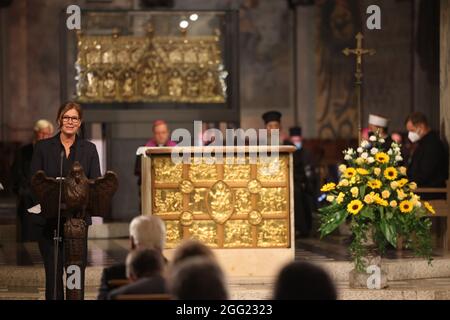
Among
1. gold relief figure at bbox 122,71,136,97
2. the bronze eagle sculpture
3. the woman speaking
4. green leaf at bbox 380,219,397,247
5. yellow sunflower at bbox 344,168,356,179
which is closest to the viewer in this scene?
the bronze eagle sculpture

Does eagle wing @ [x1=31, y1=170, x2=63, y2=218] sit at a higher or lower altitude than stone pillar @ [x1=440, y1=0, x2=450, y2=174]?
lower

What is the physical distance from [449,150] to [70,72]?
5907 mm

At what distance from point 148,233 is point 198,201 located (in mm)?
4054

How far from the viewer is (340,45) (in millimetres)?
19953

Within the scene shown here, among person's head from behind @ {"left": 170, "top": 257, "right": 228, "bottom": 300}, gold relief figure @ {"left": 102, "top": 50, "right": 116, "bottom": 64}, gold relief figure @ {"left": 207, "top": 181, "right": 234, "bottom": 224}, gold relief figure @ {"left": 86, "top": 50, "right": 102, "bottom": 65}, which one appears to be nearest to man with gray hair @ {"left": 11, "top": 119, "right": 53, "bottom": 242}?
gold relief figure @ {"left": 207, "top": 181, "right": 234, "bottom": 224}

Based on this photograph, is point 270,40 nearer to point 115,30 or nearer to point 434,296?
point 115,30

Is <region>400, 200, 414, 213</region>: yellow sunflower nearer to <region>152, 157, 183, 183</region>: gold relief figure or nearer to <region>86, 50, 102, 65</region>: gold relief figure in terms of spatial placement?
<region>152, 157, 183, 183</region>: gold relief figure

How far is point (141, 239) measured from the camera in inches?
242

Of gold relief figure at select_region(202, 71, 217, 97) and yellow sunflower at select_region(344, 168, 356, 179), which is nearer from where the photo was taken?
yellow sunflower at select_region(344, 168, 356, 179)

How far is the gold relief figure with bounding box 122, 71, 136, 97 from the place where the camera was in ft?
52.3

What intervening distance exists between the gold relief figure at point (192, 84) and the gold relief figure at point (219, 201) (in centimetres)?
609

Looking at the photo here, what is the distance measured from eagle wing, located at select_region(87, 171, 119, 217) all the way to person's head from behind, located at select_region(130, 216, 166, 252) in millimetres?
1599

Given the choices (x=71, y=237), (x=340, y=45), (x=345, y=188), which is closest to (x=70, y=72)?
(x=340, y=45)

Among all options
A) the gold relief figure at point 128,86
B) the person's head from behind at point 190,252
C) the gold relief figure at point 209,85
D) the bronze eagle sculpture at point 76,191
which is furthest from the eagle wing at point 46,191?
the gold relief figure at point 209,85
